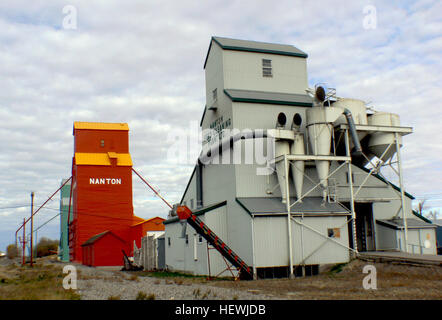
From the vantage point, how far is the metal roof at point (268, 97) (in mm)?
29047

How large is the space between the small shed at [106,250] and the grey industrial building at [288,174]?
15.9m

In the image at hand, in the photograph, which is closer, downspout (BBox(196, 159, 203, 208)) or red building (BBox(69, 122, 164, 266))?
downspout (BBox(196, 159, 203, 208))

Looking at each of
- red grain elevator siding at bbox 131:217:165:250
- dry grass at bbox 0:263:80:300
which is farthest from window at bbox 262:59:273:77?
red grain elevator siding at bbox 131:217:165:250

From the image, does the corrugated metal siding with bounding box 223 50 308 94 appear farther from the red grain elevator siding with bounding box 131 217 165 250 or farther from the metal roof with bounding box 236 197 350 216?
the red grain elevator siding with bounding box 131 217 165 250

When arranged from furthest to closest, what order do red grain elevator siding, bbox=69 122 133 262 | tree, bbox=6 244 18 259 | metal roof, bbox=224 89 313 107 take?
1. tree, bbox=6 244 18 259
2. red grain elevator siding, bbox=69 122 133 262
3. metal roof, bbox=224 89 313 107

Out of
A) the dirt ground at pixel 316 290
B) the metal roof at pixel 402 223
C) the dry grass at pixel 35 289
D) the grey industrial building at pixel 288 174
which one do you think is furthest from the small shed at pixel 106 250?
the metal roof at pixel 402 223

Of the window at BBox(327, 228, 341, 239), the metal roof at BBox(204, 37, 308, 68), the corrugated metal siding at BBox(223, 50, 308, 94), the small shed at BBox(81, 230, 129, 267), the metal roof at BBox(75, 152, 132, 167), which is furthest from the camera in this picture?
the metal roof at BBox(75, 152, 132, 167)

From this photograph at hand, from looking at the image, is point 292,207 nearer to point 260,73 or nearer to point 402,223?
point 402,223

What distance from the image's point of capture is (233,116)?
28.7 m

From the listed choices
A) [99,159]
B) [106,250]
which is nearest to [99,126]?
[99,159]

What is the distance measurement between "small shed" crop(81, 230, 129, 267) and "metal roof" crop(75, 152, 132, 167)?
9512mm

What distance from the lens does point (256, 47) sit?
31.9 m

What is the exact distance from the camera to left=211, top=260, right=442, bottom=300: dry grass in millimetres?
16141
